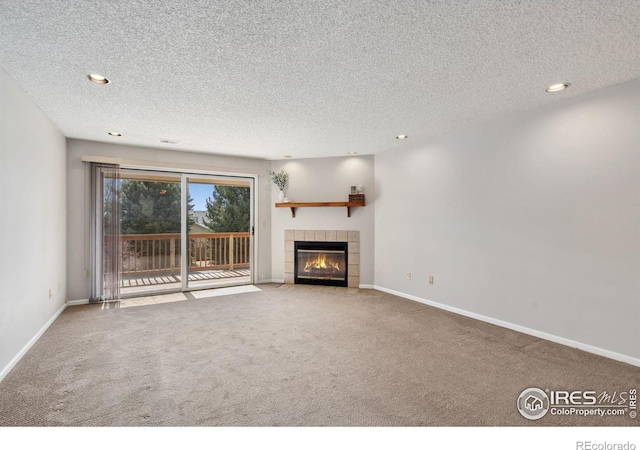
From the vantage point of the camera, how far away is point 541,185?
3.16 m

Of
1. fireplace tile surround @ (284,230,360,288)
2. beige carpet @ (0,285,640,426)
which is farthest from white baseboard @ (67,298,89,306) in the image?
fireplace tile surround @ (284,230,360,288)

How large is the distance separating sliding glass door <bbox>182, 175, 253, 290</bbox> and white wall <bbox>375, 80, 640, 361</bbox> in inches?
123

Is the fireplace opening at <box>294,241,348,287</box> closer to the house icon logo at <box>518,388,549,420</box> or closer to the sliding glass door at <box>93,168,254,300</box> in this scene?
the sliding glass door at <box>93,168,254,300</box>

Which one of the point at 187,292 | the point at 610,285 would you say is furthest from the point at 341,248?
the point at 610,285

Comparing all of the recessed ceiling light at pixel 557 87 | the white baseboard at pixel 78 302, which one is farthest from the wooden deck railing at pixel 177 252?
the recessed ceiling light at pixel 557 87

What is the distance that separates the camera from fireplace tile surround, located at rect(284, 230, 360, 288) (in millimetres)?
5496

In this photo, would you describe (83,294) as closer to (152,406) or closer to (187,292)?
(187,292)

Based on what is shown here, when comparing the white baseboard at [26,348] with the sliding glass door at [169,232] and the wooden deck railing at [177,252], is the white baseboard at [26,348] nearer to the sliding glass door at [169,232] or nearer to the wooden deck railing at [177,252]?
the sliding glass door at [169,232]

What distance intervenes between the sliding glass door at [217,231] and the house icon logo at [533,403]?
15.3 ft

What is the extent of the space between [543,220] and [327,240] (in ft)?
11.0

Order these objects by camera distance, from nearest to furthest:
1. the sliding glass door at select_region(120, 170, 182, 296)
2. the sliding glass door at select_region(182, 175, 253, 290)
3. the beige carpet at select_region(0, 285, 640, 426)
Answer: the beige carpet at select_region(0, 285, 640, 426), the sliding glass door at select_region(120, 170, 182, 296), the sliding glass door at select_region(182, 175, 253, 290)

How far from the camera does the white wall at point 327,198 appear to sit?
547cm

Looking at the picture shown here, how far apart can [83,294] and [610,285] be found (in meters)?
6.32

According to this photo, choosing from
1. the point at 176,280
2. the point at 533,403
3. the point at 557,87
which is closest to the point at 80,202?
the point at 176,280
